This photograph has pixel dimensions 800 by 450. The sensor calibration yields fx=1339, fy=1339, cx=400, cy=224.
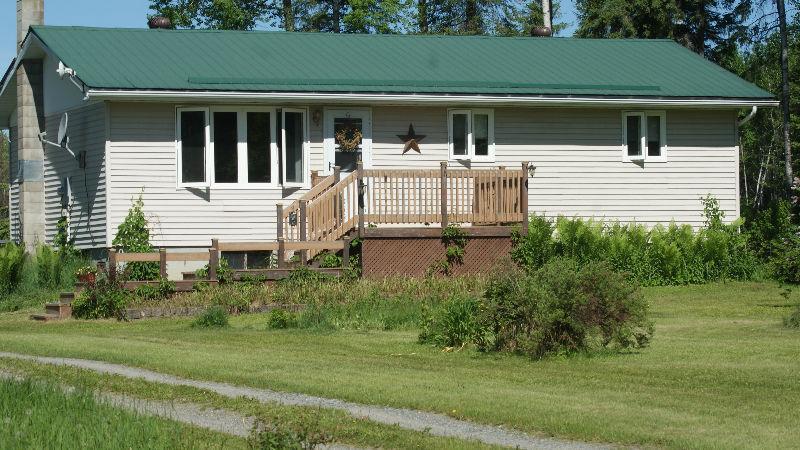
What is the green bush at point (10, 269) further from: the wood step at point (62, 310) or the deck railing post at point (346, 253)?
the deck railing post at point (346, 253)

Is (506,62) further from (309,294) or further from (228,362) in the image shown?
(228,362)

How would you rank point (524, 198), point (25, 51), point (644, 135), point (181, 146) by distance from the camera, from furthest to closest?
point (25, 51), point (644, 135), point (181, 146), point (524, 198)

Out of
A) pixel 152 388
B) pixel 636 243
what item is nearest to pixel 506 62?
pixel 636 243

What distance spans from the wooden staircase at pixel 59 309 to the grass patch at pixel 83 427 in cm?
1135

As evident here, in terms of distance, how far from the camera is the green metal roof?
89.5ft

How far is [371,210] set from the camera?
25.9 meters

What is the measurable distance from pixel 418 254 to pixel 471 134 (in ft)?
13.7

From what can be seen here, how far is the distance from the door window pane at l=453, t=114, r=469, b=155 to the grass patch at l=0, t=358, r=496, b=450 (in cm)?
1530

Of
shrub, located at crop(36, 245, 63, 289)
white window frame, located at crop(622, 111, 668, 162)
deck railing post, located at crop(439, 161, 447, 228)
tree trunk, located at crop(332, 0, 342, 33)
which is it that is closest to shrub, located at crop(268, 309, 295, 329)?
deck railing post, located at crop(439, 161, 447, 228)

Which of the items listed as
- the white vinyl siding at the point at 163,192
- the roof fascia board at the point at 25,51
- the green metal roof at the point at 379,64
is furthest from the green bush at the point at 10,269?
the roof fascia board at the point at 25,51

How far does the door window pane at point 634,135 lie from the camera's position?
29594mm

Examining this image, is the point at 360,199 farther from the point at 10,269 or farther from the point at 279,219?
the point at 10,269

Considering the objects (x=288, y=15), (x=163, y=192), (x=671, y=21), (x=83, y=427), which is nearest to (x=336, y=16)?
(x=288, y=15)

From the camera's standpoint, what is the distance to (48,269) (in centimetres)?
2692
